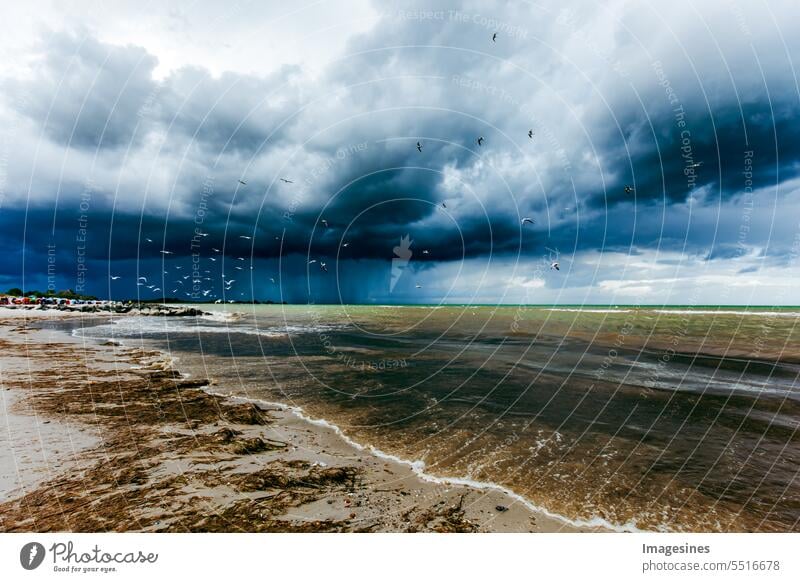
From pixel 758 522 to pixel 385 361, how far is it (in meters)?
19.2

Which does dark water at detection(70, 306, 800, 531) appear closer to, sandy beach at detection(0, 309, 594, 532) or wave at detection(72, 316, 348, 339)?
sandy beach at detection(0, 309, 594, 532)

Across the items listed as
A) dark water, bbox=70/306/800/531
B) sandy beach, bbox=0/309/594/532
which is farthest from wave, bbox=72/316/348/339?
sandy beach, bbox=0/309/594/532

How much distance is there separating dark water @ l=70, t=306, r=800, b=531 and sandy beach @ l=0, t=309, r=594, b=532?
1.41 m

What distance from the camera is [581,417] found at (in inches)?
533

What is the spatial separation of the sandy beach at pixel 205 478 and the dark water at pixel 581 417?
1406mm

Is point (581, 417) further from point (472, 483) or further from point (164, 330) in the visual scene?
point (164, 330)
